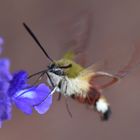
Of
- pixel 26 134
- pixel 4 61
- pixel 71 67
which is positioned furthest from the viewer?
pixel 26 134

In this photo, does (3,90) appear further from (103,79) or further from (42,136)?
(42,136)

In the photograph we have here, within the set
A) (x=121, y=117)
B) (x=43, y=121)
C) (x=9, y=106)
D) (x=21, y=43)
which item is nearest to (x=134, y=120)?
(x=121, y=117)

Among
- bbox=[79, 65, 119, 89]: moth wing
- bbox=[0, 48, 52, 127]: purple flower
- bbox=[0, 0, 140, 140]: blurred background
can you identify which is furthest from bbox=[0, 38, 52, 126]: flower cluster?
bbox=[0, 0, 140, 140]: blurred background

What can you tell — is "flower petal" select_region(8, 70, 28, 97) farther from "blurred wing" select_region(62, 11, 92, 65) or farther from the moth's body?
"blurred wing" select_region(62, 11, 92, 65)

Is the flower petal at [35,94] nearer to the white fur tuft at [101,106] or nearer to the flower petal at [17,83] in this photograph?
the flower petal at [17,83]

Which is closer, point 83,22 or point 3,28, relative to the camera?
point 83,22

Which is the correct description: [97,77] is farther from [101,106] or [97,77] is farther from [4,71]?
[4,71]

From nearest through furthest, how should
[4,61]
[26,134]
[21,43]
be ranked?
[4,61]
[26,134]
[21,43]
